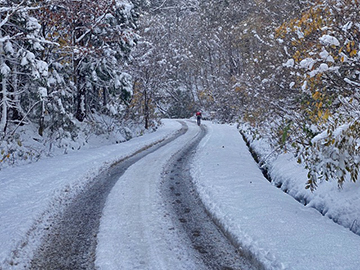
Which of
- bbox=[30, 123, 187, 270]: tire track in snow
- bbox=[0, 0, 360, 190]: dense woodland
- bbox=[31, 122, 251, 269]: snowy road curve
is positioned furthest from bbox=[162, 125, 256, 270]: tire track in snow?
bbox=[0, 0, 360, 190]: dense woodland

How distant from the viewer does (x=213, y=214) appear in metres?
6.39

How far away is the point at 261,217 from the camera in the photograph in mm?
5750

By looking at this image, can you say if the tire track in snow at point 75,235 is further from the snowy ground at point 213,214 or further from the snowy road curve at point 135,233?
the snowy ground at point 213,214

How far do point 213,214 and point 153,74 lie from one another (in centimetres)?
2165

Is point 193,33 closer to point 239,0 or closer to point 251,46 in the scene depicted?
point 239,0

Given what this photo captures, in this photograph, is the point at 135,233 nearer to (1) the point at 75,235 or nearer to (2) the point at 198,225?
(1) the point at 75,235

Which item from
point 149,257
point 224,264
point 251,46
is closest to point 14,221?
point 149,257

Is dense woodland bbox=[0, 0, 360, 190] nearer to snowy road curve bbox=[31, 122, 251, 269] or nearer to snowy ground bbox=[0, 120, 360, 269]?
snowy ground bbox=[0, 120, 360, 269]

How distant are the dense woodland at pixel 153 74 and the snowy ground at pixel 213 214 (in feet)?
3.22

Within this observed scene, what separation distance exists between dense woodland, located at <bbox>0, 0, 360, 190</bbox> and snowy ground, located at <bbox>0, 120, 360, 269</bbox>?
3.22ft

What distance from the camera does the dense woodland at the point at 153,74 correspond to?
585 centimetres

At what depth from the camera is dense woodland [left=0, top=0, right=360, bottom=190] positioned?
5.85 m

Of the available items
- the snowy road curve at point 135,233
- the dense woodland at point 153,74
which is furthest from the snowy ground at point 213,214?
the dense woodland at point 153,74

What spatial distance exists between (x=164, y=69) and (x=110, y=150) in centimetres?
1470
